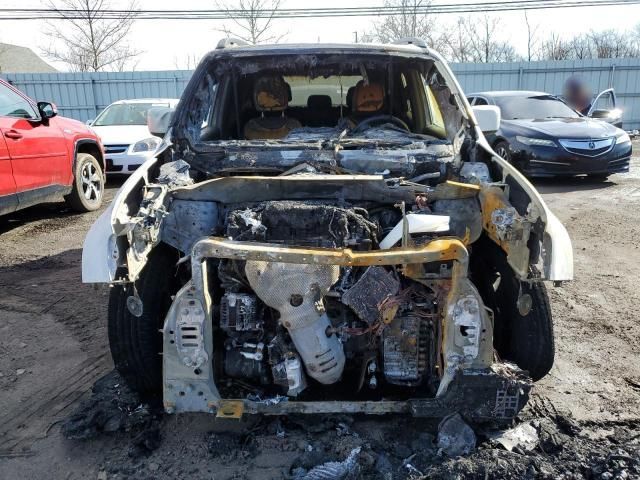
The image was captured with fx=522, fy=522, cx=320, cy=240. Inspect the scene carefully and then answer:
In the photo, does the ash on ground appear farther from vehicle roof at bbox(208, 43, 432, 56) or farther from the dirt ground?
vehicle roof at bbox(208, 43, 432, 56)

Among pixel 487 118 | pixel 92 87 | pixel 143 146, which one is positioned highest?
pixel 92 87

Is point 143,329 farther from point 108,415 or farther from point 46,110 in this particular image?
point 46,110

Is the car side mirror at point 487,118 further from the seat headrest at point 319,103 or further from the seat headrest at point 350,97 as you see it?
the seat headrest at point 319,103

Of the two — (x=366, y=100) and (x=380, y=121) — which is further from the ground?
(x=366, y=100)

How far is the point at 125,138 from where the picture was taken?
9281mm

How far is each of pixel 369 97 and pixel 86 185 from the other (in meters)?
4.98

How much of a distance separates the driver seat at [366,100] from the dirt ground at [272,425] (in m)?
2.14

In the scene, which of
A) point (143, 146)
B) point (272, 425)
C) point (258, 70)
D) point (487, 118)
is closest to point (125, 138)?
point (143, 146)

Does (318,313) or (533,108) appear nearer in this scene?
(318,313)

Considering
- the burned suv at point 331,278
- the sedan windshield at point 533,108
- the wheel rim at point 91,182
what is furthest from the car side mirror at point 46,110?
the sedan windshield at point 533,108

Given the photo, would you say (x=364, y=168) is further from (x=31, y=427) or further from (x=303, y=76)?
(x=31, y=427)

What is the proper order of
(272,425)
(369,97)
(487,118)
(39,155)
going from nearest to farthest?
(272,425), (487,118), (369,97), (39,155)

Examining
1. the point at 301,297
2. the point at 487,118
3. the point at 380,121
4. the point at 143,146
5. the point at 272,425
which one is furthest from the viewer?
the point at 143,146

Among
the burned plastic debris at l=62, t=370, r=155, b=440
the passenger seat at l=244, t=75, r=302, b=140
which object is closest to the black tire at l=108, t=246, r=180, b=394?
Result: the burned plastic debris at l=62, t=370, r=155, b=440
